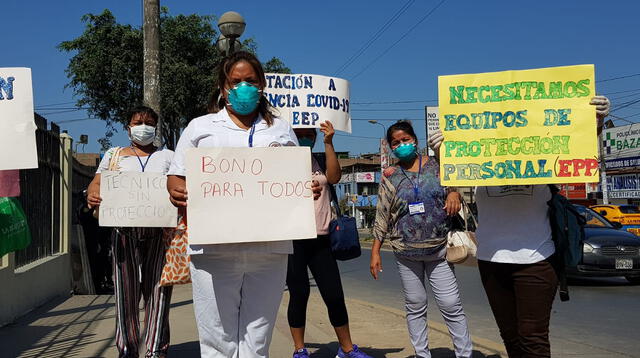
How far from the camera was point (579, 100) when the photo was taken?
148 inches

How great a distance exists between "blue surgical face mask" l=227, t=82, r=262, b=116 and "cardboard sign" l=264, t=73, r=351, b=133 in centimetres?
188

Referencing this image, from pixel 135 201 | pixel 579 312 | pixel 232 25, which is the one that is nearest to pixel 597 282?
pixel 579 312

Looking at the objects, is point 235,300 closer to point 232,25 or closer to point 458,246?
point 458,246

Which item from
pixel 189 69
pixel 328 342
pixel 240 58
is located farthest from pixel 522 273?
pixel 189 69

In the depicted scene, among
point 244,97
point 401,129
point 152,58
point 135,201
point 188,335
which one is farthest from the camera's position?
point 152,58

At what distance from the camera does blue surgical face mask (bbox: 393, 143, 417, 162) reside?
194 inches

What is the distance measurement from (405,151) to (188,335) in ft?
10.0

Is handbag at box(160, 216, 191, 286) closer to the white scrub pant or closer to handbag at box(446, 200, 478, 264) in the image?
the white scrub pant

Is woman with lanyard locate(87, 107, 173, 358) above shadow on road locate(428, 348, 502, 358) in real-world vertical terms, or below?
above

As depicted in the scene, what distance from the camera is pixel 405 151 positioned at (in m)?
4.93

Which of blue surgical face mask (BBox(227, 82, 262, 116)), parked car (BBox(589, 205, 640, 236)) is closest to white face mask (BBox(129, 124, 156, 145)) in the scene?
blue surgical face mask (BBox(227, 82, 262, 116))

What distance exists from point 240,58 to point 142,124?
1.88 meters

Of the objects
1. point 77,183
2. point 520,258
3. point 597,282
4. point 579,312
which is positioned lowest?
point 597,282

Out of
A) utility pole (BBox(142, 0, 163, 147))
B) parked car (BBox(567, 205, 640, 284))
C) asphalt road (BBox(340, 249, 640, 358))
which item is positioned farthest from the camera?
parked car (BBox(567, 205, 640, 284))
